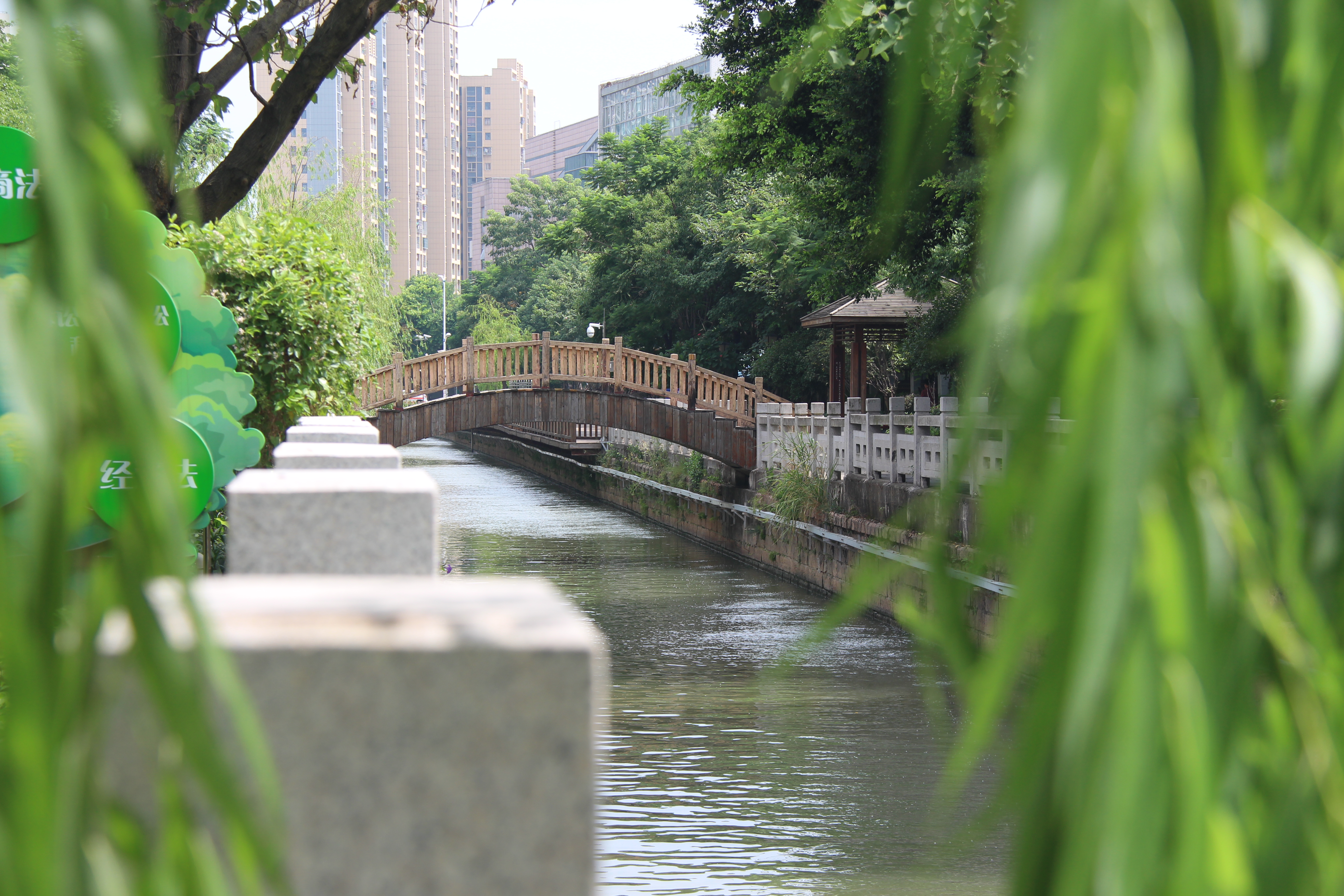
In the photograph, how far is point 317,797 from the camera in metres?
0.75

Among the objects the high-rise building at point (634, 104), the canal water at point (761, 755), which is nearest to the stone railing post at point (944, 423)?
the canal water at point (761, 755)

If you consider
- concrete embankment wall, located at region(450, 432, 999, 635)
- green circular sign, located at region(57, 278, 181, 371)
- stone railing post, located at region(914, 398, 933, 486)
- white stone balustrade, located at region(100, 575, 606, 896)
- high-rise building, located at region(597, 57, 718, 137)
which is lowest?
concrete embankment wall, located at region(450, 432, 999, 635)

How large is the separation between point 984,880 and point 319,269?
17.8ft

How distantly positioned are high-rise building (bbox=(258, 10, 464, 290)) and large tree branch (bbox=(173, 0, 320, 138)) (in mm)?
106794

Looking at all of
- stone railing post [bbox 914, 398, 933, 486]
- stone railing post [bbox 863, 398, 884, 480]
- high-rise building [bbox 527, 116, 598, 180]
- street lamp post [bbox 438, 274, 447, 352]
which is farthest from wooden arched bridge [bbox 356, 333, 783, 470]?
high-rise building [bbox 527, 116, 598, 180]

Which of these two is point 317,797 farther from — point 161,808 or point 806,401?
point 806,401

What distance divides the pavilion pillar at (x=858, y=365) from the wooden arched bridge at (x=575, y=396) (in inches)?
55.8

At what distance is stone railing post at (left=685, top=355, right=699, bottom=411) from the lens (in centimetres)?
2244

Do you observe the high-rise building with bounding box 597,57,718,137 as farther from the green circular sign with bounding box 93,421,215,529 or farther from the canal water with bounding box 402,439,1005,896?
the green circular sign with bounding box 93,421,215,529

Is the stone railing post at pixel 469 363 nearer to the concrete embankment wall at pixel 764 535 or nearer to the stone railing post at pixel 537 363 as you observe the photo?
the stone railing post at pixel 537 363

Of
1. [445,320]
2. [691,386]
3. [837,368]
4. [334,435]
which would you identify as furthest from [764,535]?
[445,320]

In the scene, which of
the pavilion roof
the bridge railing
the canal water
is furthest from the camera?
the pavilion roof

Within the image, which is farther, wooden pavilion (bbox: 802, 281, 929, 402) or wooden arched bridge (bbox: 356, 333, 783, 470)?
wooden pavilion (bbox: 802, 281, 929, 402)

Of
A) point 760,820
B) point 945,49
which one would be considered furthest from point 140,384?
point 760,820
